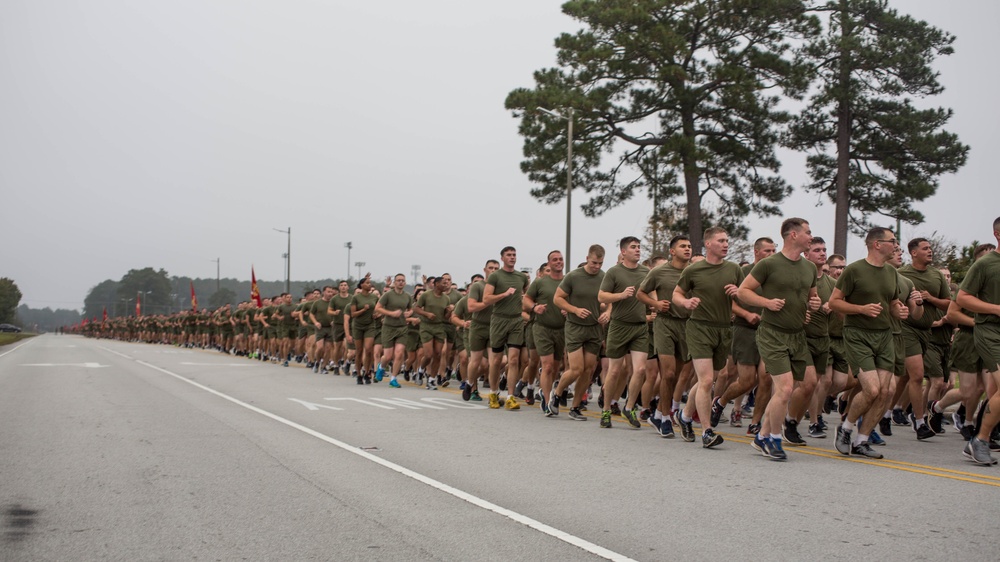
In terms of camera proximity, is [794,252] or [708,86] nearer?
[794,252]

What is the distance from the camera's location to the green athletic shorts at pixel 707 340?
955 cm

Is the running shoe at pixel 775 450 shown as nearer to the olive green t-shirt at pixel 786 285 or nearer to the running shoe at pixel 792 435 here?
the olive green t-shirt at pixel 786 285

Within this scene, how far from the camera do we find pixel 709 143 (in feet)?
101

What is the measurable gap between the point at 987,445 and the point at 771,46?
23.8 m

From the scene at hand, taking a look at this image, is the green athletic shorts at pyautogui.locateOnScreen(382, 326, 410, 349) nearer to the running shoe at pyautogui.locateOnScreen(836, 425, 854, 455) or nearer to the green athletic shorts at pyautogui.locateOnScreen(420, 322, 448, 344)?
the green athletic shorts at pyautogui.locateOnScreen(420, 322, 448, 344)

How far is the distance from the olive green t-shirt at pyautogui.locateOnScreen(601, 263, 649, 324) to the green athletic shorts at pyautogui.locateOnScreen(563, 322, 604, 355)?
75 centimetres

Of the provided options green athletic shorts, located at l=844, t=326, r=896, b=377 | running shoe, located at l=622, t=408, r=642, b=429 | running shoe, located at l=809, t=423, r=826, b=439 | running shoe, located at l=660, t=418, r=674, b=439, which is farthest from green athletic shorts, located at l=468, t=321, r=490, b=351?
green athletic shorts, located at l=844, t=326, r=896, b=377

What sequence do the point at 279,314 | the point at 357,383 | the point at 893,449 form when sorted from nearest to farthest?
the point at 893,449, the point at 357,383, the point at 279,314

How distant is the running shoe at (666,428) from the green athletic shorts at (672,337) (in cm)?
72

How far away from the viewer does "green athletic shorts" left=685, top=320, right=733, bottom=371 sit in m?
9.55

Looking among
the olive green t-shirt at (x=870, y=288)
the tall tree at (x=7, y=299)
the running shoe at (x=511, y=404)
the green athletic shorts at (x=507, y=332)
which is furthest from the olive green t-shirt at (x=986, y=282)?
the tall tree at (x=7, y=299)

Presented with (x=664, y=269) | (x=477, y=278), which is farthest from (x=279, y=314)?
(x=664, y=269)

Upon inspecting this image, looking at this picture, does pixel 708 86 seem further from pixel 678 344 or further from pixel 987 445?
pixel 987 445

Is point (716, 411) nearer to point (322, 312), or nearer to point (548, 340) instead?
point (548, 340)
